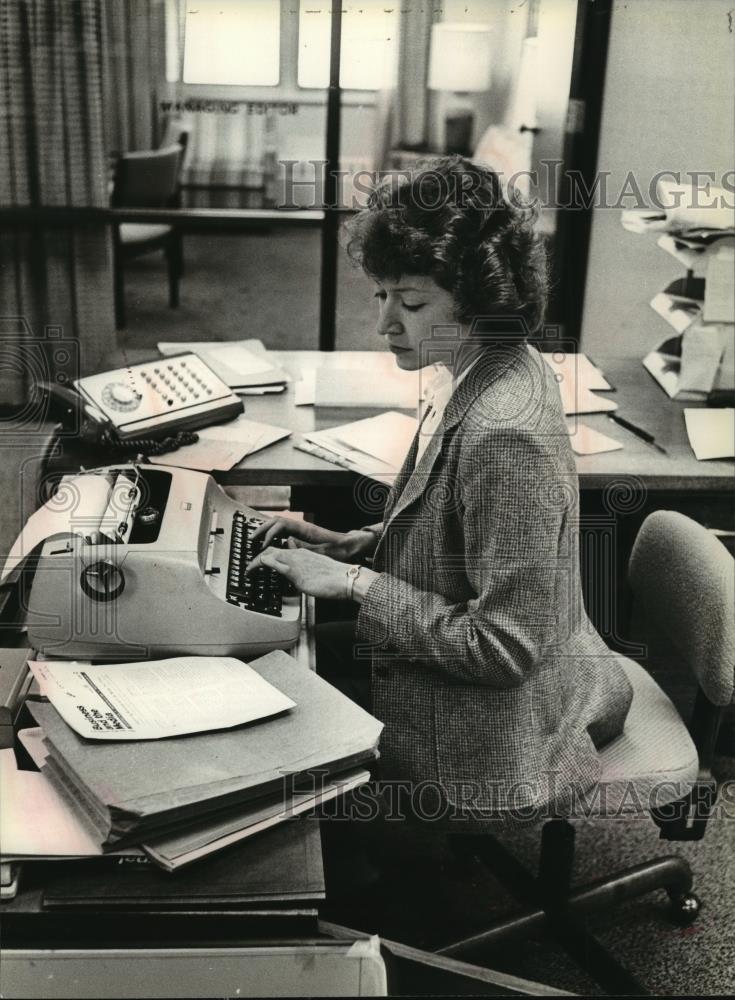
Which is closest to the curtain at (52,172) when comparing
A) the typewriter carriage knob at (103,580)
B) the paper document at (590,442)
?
the paper document at (590,442)

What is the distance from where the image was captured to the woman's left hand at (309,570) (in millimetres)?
1535

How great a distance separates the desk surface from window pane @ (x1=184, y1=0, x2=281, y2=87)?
44.0 inches

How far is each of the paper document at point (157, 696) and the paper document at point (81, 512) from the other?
0.20 metres

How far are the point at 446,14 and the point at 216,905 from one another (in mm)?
2832

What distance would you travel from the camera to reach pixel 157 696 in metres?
1.28

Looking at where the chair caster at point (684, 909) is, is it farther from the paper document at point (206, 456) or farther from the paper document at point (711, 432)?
the paper document at point (206, 456)

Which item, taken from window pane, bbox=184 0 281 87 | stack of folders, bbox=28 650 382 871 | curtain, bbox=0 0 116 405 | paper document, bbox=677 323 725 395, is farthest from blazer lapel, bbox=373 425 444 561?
window pane, bbox=184 0 281 87

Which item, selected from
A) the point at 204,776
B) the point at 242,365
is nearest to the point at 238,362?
the point at 242,365

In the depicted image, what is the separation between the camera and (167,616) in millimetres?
1421

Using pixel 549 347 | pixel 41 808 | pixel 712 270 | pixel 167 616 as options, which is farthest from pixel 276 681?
pixel 549 347

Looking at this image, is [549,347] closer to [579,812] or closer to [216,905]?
[579,812]

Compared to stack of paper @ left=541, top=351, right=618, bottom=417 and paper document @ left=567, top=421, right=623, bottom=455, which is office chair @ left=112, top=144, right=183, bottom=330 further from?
paper document @ left=567, top=421, right=623, bottom=455

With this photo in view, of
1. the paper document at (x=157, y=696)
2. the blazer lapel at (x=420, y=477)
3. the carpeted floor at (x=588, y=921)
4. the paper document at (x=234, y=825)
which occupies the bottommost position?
the carpeted floor at (x=588, y=921)

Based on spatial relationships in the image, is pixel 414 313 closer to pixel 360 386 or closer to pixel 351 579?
pixel 351 579
